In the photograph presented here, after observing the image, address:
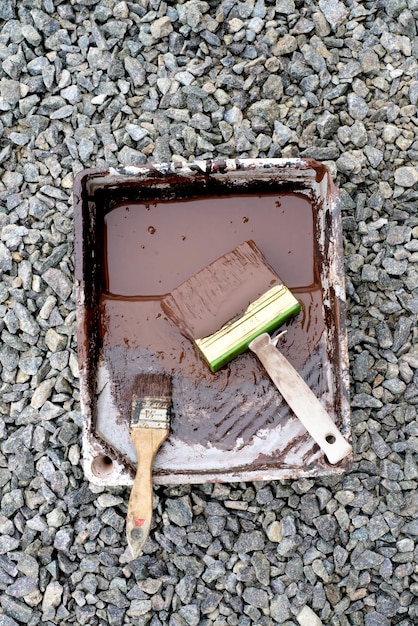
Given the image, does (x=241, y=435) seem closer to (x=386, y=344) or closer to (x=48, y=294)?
(x=386, y=344)

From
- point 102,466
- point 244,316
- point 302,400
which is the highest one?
point 244,316

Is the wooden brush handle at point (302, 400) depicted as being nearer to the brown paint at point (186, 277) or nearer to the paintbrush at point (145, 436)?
the brown paint at point (186, 277)

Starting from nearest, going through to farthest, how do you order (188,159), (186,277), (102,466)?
(102,466) → (186,277) → (188,159)

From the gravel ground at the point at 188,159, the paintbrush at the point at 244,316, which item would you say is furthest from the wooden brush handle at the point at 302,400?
the gravel ground at the point at 188,159

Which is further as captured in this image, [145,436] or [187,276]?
[187,276]

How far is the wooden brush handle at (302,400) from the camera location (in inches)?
75.4

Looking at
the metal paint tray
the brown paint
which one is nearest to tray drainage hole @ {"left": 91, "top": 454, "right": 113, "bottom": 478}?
the metal paint tray

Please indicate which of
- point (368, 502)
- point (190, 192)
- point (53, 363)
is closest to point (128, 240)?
point (190, 192)

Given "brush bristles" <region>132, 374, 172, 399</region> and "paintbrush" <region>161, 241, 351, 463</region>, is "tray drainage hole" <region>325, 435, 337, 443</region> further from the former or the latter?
"brush bristles" <region>132, 374, 172, 399</region>

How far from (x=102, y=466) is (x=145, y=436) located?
0.16 meters

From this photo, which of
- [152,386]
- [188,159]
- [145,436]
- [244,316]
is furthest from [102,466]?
[188,159]

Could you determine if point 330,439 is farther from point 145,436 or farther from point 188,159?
point 188,159

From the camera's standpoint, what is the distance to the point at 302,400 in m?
1.96

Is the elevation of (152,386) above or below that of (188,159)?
below
